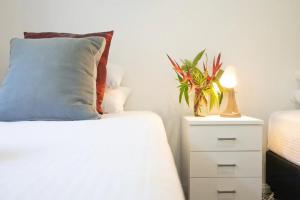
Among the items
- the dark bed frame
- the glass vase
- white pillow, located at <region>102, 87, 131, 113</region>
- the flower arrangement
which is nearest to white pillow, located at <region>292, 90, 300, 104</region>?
the dark bed frame

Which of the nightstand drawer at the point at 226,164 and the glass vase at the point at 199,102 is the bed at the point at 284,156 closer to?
the nightstand drawer at the point at 226,164

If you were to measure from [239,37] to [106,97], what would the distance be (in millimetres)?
1011

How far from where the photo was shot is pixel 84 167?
0.59 meters

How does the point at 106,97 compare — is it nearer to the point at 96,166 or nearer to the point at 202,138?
the point at 202,138

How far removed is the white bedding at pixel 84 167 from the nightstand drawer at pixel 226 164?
75cm

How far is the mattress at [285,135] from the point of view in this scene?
5.00 feet

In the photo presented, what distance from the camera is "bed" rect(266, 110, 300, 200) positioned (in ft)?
4.97

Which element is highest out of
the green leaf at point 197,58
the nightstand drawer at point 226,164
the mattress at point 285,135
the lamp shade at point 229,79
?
the green leaf at point 197,58

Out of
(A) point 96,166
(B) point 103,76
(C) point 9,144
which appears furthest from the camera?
(B) point 103,76

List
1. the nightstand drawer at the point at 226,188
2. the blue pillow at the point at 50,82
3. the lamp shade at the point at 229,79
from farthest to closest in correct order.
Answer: the lamp shade at the point at 229,79, the nightstand drawer at the point at 226,188, the blue pillow at the point at 50,82

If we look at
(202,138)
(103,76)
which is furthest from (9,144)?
(202,138)

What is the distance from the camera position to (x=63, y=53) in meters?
1.35

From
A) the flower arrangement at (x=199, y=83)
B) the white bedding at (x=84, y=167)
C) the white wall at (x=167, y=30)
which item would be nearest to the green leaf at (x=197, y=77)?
the flower arrangement at (x=199, y=83)

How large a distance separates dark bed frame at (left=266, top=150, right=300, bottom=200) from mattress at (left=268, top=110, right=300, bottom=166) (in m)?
0.03
